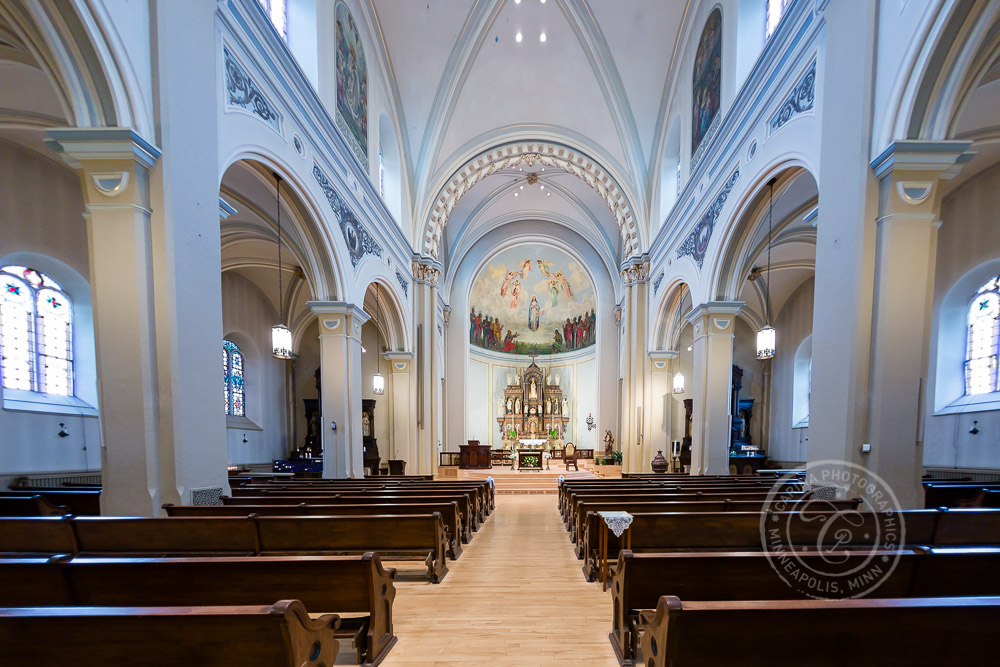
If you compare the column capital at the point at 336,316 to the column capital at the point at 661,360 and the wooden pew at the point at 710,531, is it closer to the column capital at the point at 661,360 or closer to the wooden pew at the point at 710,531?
the wooden pew at the point at 710,531

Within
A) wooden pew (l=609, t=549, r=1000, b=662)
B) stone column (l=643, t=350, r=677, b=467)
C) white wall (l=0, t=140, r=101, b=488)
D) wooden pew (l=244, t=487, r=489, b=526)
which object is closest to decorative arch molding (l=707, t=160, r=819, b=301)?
stone column (l=643, t=350, r=677, b=467)

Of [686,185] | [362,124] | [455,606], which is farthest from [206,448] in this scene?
[686,185]

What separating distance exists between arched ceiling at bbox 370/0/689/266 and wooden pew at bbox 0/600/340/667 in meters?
12.9

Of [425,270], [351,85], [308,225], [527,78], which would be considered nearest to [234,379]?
[425,270]

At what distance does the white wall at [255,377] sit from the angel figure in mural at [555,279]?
41.9ft

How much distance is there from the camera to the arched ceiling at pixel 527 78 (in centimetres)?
1183

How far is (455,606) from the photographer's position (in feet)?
12.4

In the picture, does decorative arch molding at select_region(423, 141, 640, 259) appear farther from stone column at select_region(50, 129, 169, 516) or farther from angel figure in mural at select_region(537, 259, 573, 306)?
stone column at select_region(50, 129, 169, 516)

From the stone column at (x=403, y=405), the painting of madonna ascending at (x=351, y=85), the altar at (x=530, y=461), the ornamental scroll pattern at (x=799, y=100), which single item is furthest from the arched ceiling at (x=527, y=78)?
the altar at (x=530, y=461)

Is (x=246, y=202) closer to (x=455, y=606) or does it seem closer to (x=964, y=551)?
(x=455, y=606)

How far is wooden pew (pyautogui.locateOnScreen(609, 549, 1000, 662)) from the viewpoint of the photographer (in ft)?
7.76

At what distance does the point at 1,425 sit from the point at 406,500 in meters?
6.99

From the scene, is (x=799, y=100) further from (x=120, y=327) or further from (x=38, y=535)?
(x=38, y=535)

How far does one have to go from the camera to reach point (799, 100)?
20.4 ft
